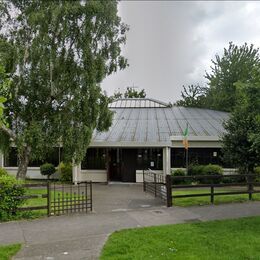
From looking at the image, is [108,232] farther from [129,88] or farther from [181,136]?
[129,88]

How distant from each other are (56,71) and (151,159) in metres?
9.39

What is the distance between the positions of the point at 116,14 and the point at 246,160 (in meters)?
10.7

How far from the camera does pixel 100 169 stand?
22500mm

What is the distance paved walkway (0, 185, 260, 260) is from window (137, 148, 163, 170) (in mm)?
7807

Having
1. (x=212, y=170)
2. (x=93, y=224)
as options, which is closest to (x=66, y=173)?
(x=212, y=170)

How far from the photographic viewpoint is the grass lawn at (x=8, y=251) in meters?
6.96

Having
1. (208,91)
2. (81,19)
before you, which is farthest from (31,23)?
(208,91)

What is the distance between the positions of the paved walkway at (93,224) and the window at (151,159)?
7807 millimetres

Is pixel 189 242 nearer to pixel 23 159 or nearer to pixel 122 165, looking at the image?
pixel 23 159

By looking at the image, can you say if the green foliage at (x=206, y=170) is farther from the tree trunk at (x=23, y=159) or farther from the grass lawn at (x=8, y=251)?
the grass lawn at (x=8, y=251)

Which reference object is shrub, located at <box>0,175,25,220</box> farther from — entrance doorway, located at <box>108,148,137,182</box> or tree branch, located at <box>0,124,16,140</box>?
entrance doorway, located at <box>108,148,137,182</box>

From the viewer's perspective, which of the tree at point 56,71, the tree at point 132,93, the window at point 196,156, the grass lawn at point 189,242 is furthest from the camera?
the tree at point 132,93

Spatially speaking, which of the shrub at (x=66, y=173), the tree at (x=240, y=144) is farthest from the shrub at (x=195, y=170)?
the shrub at (x=66, y=173)

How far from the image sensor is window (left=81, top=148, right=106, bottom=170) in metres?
22.6
